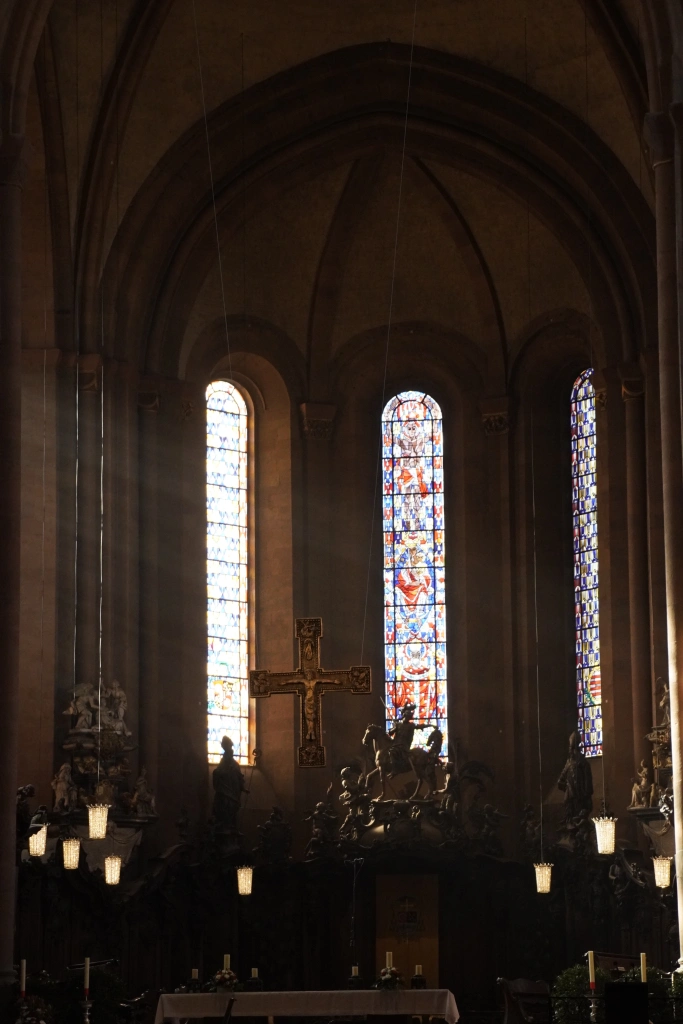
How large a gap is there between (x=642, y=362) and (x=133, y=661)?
8181 mm

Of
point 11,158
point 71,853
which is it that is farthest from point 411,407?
point 11,158

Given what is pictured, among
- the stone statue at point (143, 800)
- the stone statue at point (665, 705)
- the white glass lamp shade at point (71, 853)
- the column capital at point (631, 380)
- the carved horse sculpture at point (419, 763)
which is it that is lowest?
the white glass lamp shade at point (71, 853)

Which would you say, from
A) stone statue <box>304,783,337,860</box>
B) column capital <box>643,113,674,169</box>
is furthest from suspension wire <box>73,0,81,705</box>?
column capital <box>643,113,674,169</box>

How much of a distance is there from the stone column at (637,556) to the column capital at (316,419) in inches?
203

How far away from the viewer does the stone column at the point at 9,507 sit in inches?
748

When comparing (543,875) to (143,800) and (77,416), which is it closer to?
(143,800)

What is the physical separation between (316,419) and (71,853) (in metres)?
9.54

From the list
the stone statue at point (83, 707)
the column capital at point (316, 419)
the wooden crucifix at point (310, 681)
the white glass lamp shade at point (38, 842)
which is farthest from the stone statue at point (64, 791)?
the column capital at point (316, 419)

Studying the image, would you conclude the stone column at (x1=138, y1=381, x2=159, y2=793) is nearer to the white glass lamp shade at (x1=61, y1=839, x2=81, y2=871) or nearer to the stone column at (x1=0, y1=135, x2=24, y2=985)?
the white glass lamp shade at (x1=61, y1=839, x2=81, y2=871)

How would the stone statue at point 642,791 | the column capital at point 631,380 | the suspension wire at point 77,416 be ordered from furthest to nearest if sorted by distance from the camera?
the column capital at point 631,380, the suspension wire at point 77,416, the stone statue at point 642,791

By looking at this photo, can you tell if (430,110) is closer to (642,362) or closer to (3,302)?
(642,362)

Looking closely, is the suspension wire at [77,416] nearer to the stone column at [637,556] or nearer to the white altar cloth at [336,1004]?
the white altar cloth at [336,1004]

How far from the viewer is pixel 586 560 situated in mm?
29734

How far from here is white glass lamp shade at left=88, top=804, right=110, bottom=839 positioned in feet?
78.3
